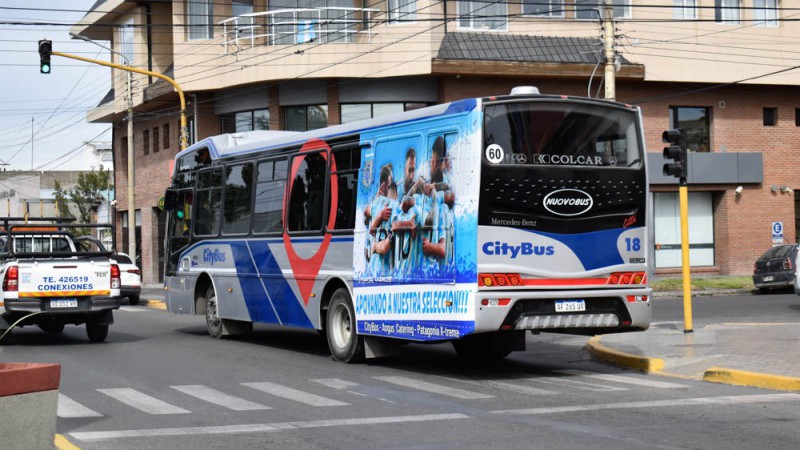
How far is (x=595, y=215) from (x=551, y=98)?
4.90ft

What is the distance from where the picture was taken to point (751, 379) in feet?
40.0

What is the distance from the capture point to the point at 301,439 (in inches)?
352

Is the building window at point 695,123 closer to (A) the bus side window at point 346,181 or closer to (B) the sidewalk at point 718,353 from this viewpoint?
(B) the sidewalk at point 718,353

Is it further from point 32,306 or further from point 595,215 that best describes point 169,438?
point 32,306

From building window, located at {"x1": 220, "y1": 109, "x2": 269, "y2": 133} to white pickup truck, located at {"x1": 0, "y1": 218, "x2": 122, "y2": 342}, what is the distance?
19247mm

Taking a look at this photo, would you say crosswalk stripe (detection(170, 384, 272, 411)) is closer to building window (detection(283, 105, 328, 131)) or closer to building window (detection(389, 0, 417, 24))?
building window (detection(389, 0, 417, 24))

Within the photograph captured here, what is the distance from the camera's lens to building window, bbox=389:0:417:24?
34.5 metres

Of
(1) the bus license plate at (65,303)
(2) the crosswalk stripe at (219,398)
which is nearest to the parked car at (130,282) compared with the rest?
(1) the bus license plate at (65,303)

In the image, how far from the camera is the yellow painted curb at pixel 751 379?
11781mm

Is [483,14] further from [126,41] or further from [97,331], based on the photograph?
[97,331]

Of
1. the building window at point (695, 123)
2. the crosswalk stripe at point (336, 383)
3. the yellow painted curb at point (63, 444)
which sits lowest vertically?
the crosswalk stripe at point (336, 383)

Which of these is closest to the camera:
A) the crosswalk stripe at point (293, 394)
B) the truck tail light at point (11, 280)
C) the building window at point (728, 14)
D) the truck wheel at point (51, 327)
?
the crosswalk stripe at point (293, 394)

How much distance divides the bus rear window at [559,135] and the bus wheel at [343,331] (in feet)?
11.6

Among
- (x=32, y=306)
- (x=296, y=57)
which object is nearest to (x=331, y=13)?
(x=296, y=57)
